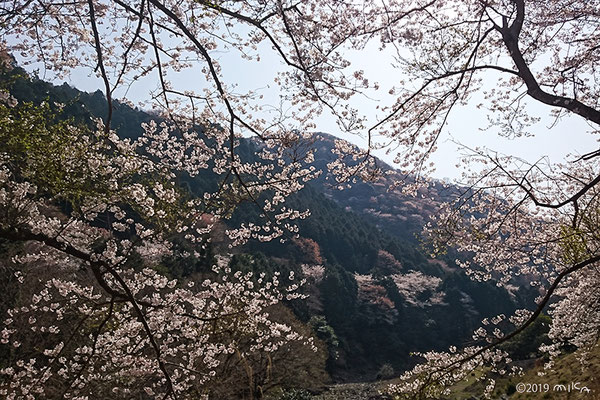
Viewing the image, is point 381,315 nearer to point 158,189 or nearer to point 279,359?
point 279,359

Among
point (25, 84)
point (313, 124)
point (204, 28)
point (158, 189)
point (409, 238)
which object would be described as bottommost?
point (158, 189)

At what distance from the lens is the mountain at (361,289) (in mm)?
30156

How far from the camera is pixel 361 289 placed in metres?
36.3

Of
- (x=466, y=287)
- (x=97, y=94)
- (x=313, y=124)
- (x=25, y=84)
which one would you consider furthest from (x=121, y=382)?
(x=97, y=94)

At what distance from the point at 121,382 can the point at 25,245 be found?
20.6ft

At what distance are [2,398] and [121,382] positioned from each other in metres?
2.21

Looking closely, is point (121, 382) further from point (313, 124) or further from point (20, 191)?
point (313, 124)

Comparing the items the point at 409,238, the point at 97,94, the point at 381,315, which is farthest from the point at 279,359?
the point at 409,238

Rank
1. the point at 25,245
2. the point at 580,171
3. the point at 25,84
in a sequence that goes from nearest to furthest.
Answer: the point at 580,171, the point at 25,245, the point at 25,84

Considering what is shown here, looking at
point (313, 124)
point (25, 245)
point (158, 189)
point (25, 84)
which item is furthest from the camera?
point (25, 84)

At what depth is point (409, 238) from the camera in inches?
2360

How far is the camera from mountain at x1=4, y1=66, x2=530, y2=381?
1187 inches

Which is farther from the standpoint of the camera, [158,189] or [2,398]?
[2,398]

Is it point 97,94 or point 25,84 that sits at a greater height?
point 97,94
